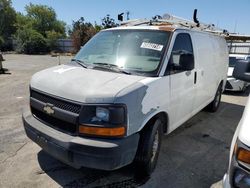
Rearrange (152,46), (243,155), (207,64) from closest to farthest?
(243,155)
(152,46)
(207,64)

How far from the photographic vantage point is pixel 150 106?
316 centimetres

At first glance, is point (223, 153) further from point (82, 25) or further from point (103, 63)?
point (82, 25)

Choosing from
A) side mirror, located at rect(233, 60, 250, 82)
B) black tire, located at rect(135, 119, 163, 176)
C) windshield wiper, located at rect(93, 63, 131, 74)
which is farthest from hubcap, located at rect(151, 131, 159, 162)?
side mirror, located at rect(233, 60, 250, 82)

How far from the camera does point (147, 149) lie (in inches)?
126

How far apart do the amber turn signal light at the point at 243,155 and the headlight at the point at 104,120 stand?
124cm

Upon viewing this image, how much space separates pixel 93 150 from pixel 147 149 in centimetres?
84

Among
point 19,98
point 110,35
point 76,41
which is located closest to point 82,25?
point 76,41

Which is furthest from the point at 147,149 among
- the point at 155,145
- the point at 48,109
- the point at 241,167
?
the point at 241,167

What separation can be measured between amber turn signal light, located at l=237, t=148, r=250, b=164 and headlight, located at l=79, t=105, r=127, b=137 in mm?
1240

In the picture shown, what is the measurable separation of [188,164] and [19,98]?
5.52 metres

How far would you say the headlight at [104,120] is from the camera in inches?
106

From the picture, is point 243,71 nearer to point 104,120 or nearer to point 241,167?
point 241,167

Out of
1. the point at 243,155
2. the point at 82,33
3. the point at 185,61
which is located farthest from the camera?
the point at 82,33

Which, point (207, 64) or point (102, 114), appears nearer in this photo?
point (102, 114)
